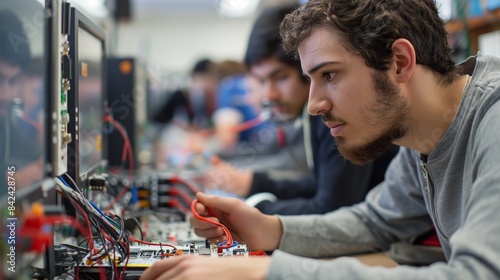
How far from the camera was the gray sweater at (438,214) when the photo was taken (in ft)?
2.37

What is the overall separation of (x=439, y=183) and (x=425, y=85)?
8.7 inches

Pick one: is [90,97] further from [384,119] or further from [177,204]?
[384,119]

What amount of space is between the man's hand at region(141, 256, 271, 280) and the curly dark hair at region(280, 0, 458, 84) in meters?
0.51

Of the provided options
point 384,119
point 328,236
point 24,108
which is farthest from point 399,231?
point 24,108

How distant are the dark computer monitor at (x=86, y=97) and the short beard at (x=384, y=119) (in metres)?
0.59

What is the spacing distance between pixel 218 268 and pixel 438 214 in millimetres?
629

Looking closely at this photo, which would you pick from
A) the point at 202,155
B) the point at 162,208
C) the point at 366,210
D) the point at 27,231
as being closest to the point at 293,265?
the point at 27,231

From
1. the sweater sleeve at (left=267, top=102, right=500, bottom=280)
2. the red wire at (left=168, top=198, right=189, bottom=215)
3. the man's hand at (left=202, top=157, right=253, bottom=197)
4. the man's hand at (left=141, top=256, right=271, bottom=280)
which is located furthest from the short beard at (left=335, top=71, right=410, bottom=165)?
the man's hand at (left=202, top=157, right=253, bottom=197)

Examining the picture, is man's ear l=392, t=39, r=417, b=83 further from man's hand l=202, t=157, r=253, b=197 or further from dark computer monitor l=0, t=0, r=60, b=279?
man's hand l=202, t=157, r=253, b=197

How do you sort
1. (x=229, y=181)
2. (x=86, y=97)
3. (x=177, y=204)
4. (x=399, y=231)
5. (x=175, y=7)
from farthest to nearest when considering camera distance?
(x=175, y=7) → (x=229, y=181) → (x=177, y=204) → (x=399, y=231) → (x=86, y=97)

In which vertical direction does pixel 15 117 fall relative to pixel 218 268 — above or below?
above

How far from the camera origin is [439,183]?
3.67 ft

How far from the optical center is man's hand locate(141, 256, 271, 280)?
0.73 metres

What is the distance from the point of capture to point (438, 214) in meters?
1.15
